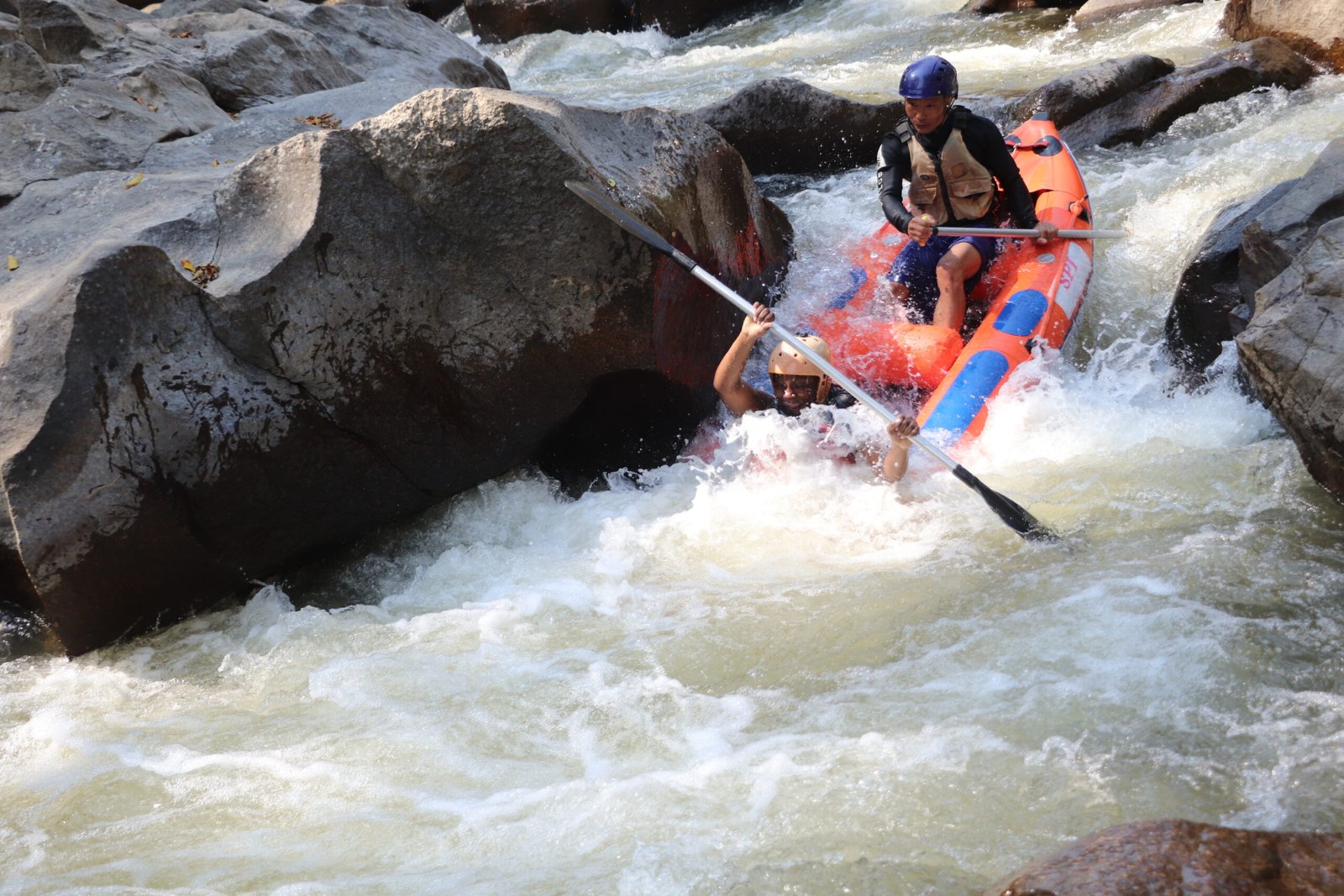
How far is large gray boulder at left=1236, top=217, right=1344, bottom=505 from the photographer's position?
3.40m

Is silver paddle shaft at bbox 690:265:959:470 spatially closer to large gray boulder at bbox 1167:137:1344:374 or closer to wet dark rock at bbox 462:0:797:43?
large gray boulder at bbox 1167:137:1344:374

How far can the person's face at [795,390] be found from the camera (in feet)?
14.6

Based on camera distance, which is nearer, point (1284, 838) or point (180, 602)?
point (1284, 838)

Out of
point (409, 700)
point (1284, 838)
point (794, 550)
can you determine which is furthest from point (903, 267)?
point (1284, 838)

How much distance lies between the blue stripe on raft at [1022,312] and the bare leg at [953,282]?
214mm

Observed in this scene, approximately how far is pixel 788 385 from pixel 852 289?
1435 millimetres

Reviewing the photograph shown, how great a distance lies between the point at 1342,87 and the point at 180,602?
751 cm

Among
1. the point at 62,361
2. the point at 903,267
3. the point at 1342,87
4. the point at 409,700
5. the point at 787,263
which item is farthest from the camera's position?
the point at 1342,87

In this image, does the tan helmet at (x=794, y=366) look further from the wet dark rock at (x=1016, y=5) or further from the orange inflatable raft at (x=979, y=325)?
the wet dark rock at (x=1016, y=5)

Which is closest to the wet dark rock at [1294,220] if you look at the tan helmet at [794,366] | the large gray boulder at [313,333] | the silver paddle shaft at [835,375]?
the silver paddle shaft at [835,375]

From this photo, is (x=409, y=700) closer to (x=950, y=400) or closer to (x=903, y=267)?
(x=950, y=400)

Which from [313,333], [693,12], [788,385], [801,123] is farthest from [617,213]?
[693,12]

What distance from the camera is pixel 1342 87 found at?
7.32m

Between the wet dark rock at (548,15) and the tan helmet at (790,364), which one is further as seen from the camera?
the wet dark rock at (548,15)
